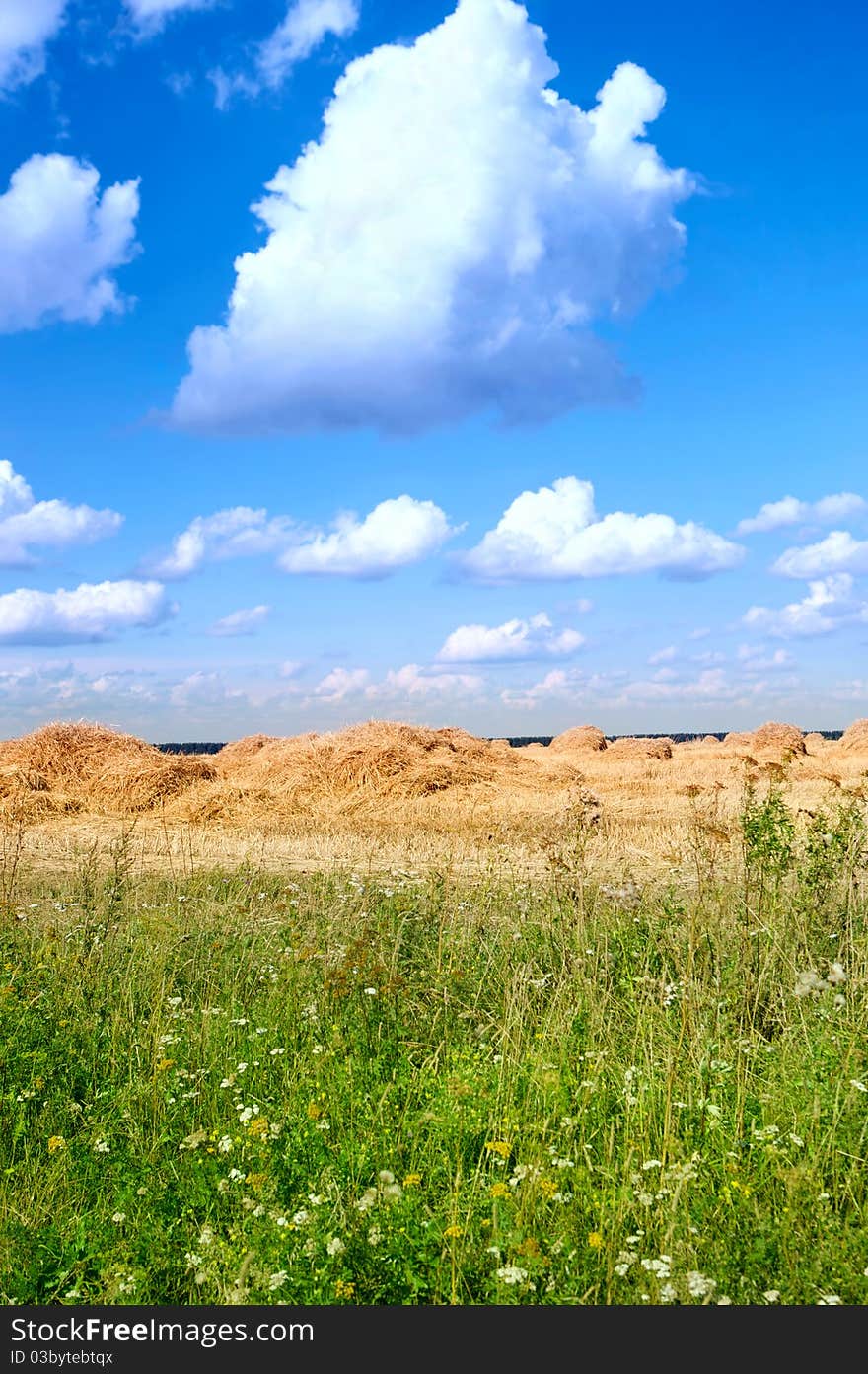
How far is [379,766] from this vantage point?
1916 centimetres

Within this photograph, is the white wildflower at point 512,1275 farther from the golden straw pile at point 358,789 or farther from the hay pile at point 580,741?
the hay pile at point 580,741

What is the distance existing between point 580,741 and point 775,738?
24.5 feet

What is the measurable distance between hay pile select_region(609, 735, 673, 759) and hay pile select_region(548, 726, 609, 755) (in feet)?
1.82

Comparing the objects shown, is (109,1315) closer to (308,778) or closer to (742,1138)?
(742,1138)

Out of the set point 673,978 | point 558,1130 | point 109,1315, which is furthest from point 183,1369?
point 673,978

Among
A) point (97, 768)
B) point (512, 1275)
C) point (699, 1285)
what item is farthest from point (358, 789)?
point (699, 1285)

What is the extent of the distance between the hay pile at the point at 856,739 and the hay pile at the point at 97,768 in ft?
78.8

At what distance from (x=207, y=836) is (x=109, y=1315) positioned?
11.1 meters

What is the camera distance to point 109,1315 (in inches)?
125

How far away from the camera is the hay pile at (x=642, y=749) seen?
3269cm

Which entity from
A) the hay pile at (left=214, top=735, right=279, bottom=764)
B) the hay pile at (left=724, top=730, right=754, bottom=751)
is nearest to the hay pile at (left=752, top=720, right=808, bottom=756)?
the hay pile at (left=724, top=730, right=754, bottom=751)

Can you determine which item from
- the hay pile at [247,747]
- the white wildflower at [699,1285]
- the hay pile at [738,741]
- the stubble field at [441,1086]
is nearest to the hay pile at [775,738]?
the hay pile at [738,741]

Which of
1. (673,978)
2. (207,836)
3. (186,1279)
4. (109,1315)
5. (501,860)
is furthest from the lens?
(207,836)

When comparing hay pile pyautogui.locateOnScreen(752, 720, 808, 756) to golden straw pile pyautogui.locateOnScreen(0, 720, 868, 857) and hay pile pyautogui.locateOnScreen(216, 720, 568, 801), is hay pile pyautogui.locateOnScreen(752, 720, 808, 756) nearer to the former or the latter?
golden straw pile pyautogui.locateOnScreen(0, 720, 868, 857)
